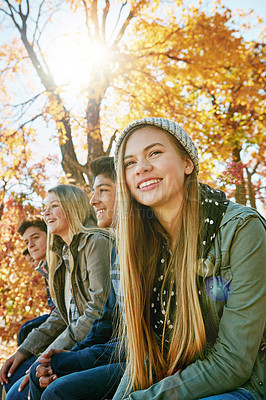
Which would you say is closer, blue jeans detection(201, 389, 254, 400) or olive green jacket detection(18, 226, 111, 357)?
blue jeans detection(201, 389, 254, 400)

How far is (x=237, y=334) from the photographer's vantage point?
140 cm

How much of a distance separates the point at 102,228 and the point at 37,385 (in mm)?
1275

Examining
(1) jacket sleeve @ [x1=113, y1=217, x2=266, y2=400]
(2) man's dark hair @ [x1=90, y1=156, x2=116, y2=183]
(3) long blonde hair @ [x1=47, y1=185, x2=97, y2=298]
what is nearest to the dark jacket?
(1) jacket sleeve @ [x1=113, y1=217, x2=266, y2=400]

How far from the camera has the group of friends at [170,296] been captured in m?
1.42

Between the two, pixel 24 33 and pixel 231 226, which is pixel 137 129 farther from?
pixel 24 33

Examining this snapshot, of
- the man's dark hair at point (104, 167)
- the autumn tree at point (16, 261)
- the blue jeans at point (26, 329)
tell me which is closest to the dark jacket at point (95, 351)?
the man's dark hair at point (104, 167)

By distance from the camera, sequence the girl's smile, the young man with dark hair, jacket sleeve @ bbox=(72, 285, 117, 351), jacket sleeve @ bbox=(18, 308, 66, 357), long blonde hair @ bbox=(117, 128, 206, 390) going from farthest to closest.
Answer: jacket sleeve @ bbox=(18, 308, 66, 357) → the young man with dark hair → jacket sleeve @ bbox=(72, 285, 117, 351) → the girl's smile → long blonde hair @ bbox=(117, 128, 206, 390)

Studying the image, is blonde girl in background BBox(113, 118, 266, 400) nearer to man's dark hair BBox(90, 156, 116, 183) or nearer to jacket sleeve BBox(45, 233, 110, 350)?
jacket sleeve BBox(45, 233, 110, 350)

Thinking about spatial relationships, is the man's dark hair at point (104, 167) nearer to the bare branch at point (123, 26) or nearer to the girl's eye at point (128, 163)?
the girl's eye at point (128, 163)

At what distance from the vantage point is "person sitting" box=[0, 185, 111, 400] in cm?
265

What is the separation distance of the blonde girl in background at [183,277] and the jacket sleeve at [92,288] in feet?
2.62

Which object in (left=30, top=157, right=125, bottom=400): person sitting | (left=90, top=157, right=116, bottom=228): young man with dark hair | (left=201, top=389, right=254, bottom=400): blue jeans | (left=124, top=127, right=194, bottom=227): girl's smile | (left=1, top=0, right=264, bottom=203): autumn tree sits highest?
(left=1, top=0, right=264, bottom=203): autumn tree

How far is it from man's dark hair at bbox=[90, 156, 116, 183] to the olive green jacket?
0.51 metres

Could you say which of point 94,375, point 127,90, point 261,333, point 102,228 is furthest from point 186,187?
point 127,90
